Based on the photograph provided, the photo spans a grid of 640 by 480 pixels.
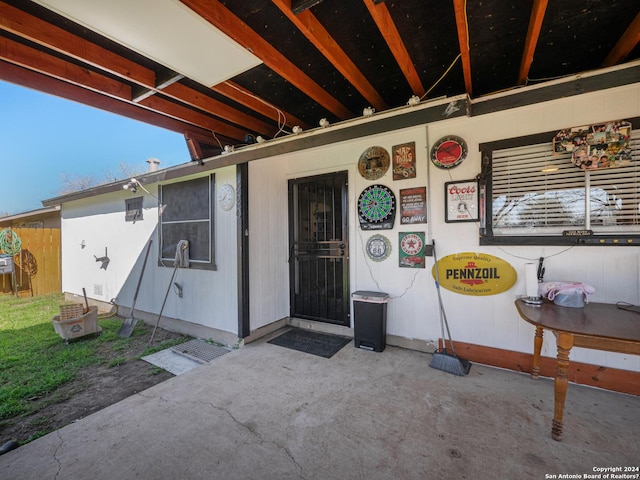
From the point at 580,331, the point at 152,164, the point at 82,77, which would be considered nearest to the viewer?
the point at 580,331

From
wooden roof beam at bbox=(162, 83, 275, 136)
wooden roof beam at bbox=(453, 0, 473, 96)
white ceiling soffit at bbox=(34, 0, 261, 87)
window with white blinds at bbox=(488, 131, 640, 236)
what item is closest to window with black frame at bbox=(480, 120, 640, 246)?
window with white blinds at bbox=(488, 131, 640, 236)

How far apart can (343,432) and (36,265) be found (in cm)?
966

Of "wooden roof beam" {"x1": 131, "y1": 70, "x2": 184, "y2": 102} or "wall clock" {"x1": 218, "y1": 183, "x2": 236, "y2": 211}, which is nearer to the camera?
"wooden roof beam" {"x1": 131, "y1": 70, "x2": 184, "y2": 102}

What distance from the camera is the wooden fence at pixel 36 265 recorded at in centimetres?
726

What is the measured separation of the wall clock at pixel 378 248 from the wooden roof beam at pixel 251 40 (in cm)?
176

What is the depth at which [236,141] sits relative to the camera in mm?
4320

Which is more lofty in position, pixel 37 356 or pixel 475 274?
pixel 475 274

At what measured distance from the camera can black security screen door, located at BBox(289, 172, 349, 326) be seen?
3.82 m

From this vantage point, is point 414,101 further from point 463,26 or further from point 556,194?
point 556,194

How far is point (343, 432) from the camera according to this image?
1957mm

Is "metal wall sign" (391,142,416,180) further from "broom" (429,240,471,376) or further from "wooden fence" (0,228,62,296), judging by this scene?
"wooden fence" (0,228,62,296)

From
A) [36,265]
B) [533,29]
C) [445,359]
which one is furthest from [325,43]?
[36,265]

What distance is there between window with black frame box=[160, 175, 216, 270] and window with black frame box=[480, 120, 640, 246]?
137 inches

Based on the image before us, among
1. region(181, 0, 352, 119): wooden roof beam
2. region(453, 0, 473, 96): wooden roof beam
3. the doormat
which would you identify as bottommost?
the doormat
